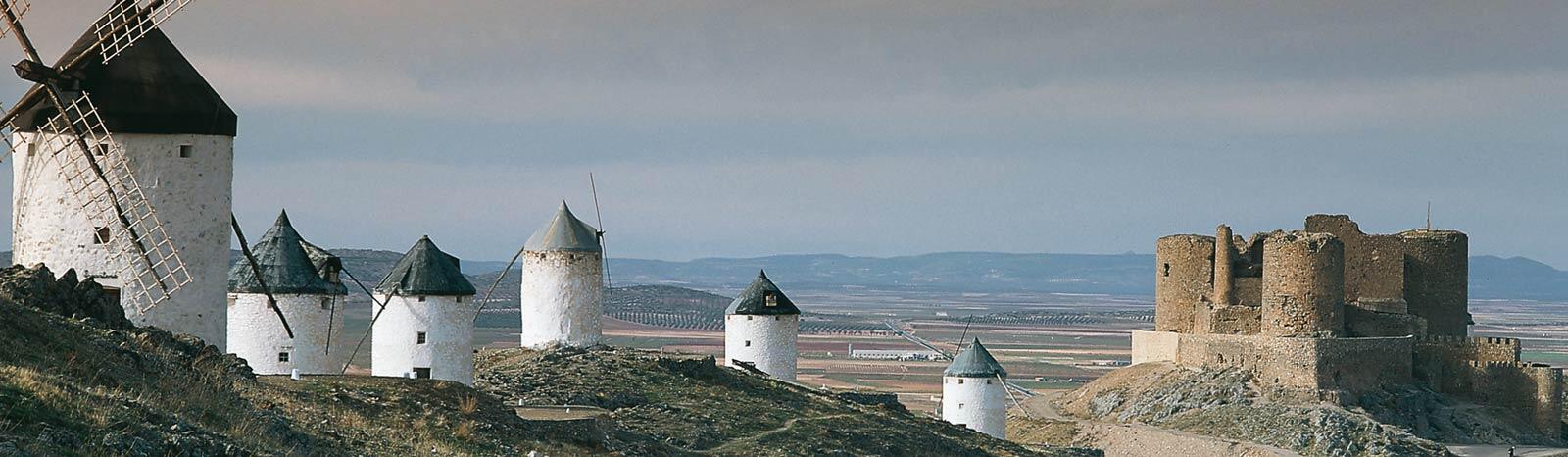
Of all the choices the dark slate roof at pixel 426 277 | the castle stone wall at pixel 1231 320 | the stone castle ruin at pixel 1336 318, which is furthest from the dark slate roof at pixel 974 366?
the dark slate roof at pixel 426 277

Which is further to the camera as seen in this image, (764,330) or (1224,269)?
(1224,269)

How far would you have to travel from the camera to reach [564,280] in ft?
117

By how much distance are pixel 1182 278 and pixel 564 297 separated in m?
20.1

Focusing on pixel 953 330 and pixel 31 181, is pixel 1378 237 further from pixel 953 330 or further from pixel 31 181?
pixel 953 330

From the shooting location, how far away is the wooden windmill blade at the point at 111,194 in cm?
2083

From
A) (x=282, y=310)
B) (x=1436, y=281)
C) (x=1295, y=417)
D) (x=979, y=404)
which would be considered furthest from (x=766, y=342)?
(x=1436, y=281)

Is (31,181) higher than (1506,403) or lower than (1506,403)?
higher

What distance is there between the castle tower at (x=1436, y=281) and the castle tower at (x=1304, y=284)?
4.82m

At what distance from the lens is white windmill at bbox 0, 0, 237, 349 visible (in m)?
20.9

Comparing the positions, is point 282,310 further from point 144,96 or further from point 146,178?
point 144,96

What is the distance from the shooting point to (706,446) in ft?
92.6

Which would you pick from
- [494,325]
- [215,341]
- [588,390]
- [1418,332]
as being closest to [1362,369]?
[1418,332]

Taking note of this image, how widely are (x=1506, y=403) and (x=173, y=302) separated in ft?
116

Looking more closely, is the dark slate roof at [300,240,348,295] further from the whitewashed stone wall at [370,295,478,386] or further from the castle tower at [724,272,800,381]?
the castle tower at [724,272,800,381]
